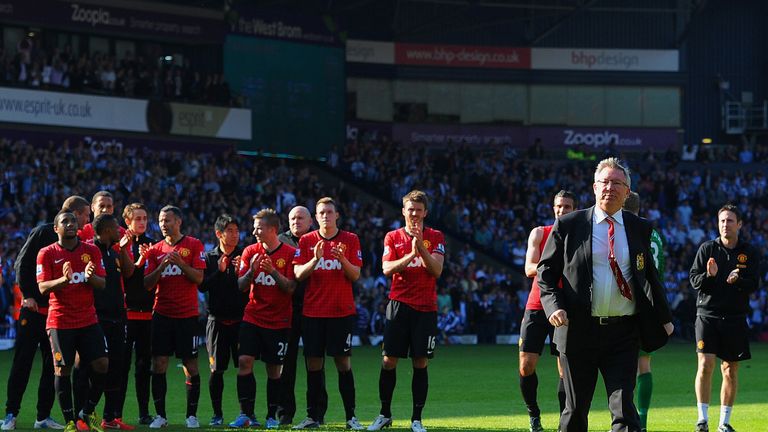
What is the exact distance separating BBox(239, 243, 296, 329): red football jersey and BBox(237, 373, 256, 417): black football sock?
57cm

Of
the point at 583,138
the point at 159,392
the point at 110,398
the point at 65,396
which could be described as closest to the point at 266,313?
the point at 159,392

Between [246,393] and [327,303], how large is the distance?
4.11ft

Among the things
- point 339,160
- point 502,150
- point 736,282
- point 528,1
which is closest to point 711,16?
point 528,1

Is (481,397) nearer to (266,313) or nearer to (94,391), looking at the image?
(266,313)

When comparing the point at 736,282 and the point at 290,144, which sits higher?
the point at 290,144

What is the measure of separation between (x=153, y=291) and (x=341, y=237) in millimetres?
2132

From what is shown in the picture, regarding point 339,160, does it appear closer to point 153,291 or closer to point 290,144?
point 290,144

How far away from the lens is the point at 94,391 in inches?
504

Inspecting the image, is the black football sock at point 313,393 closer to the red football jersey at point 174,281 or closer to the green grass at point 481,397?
the green grass at point 481,397

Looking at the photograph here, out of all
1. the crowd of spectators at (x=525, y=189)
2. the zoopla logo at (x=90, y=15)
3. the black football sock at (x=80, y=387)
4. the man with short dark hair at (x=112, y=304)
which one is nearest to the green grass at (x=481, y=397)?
the man with short dark hair at (x=112, y=304)

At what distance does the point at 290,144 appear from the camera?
45000 millimetres

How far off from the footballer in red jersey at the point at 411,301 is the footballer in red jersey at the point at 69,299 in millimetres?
2837

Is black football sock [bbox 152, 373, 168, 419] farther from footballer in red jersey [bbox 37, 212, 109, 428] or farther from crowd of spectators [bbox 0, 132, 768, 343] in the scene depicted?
crowd of spectators [bbox 0, 132, 768, 343]

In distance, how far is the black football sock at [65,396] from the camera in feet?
39.9
